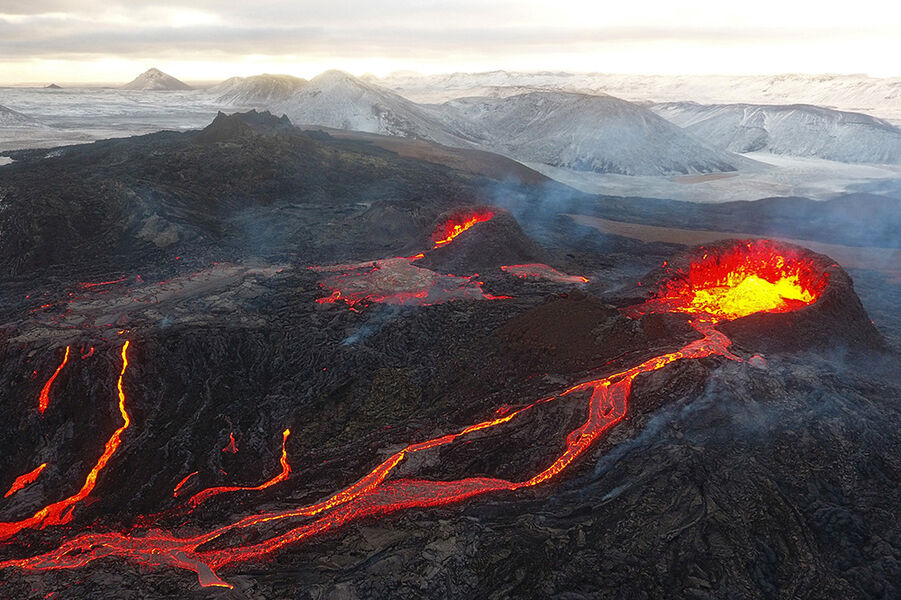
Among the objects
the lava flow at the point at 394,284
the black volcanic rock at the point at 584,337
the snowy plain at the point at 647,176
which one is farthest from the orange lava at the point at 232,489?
the snowy plain at the point at 647,176

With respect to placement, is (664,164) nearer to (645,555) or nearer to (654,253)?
(654,253)

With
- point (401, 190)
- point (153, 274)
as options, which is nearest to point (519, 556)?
point (153, 274)

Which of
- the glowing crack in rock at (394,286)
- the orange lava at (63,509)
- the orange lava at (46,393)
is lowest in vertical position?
the orange lava at (63,509)

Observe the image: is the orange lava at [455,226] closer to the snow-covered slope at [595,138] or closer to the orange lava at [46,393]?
the orange lava at [46,393]

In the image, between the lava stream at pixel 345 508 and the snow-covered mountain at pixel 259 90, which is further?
the snow-covered mountain at pixel 259 90

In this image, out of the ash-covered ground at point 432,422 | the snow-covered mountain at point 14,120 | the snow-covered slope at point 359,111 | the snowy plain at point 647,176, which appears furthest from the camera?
the snow-covered mountain at point 14,120

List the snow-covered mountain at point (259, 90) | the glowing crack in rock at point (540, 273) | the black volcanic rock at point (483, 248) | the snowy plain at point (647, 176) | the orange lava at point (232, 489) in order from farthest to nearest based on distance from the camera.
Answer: the snow-covered mountain at point (259, 90) < the snowy plain at point (647, 176) < the black volcanic rock at point (483, 248) < the glowing crack in rock at point (540, 273) < the orange lava at point (232, 489)

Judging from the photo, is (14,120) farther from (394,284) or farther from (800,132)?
(800,132)
